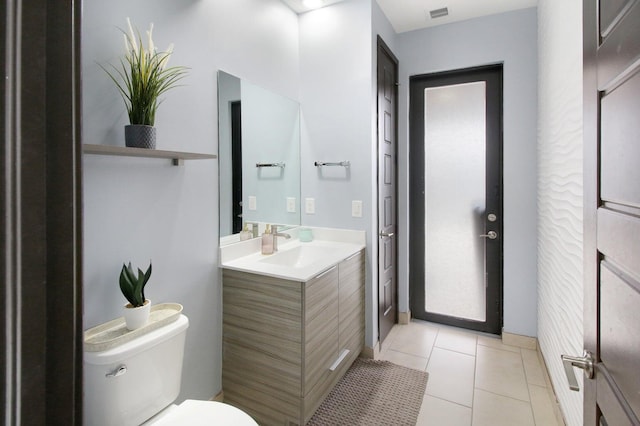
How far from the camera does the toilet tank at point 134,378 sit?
1.10 meters

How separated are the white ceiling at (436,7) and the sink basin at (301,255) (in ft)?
6.22

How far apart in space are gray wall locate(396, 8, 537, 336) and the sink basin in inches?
63.9

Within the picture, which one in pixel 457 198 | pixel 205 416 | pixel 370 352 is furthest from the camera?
pixel 457 198

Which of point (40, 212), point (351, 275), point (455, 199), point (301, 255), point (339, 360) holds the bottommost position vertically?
point (339, 360)

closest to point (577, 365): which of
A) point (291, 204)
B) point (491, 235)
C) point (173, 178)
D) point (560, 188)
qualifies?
point (560, 188)

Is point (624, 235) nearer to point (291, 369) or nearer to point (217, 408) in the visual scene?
point (217, 408)

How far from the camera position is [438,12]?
2.70 m

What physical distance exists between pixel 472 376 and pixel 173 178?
7.77ft

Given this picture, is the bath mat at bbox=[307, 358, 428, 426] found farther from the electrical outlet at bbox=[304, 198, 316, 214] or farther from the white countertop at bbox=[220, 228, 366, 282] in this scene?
the electrical outlet at bbox=[304, 198, 316, 214]

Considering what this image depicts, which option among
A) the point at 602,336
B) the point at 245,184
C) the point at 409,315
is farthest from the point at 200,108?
the point at 409,315

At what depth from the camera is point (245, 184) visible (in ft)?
7.04

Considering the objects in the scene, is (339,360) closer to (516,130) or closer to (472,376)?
(472,376)

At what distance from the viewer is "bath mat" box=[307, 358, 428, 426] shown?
187cm

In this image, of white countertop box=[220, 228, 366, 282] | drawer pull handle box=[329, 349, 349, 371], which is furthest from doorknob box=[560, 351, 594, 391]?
drawer pull handle box=[329, 349, 349, 371]
